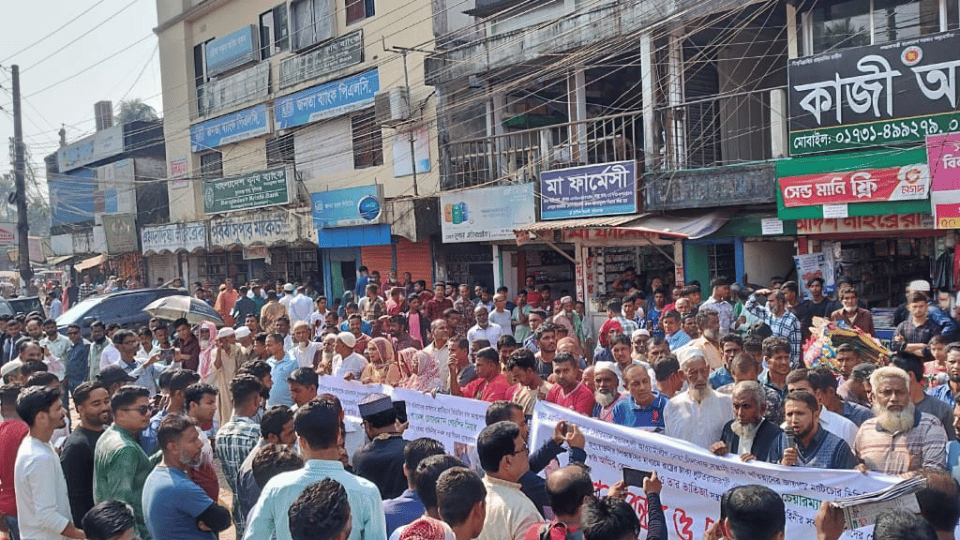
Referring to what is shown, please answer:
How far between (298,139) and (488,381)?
16.8 metres

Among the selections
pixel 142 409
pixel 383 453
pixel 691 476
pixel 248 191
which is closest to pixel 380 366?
pixel 142 409

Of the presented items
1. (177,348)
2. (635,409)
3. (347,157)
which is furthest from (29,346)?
(347,157)

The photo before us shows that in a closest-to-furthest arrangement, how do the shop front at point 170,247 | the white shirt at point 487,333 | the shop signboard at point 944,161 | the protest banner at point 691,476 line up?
the protest banner at point 691,476, the shop signboard at point 944,161, the white shirt at point 487,333, the shop front at point 170,247

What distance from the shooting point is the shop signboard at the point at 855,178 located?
10.3 metres

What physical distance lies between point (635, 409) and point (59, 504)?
3548 millimetres

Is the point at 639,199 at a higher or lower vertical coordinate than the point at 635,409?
higher

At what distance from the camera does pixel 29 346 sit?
916 centimetres

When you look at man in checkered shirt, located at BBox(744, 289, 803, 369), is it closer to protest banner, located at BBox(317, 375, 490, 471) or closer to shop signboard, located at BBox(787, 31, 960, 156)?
shop signboard, located at BBox(787, 31, 960, 156)

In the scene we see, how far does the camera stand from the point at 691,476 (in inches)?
194

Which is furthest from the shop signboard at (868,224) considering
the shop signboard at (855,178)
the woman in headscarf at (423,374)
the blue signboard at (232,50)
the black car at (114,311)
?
the blue signboard at (232,50)

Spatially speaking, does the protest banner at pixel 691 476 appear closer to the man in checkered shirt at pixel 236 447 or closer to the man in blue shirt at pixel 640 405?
the man in blue shirt at pixel 640 405

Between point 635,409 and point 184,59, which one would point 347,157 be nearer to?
point 184,59

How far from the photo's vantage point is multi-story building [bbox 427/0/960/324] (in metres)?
11.6

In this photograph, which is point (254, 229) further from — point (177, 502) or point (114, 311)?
point (177, 502)
